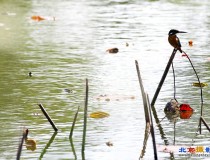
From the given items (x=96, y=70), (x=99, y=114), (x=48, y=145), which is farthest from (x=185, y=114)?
(x=96, y=70)

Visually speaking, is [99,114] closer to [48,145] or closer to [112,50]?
[48,145]

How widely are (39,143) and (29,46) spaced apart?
13.3 ft

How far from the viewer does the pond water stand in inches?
215

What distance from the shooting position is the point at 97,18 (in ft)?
37.9

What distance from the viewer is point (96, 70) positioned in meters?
8.00

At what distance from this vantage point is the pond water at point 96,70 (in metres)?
5.46

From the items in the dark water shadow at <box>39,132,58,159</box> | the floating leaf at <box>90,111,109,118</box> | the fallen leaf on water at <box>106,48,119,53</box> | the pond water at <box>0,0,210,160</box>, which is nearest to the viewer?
the dark water shadow at <box>39,132,58,159</box>

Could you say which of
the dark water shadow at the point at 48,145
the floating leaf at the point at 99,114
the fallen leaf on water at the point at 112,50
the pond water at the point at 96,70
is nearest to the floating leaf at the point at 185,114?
the pond water at the point at 96,70

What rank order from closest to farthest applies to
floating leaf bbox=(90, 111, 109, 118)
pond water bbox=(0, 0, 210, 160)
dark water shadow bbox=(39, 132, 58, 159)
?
dark water shadow bbox=(39, 132, 58, 159), pond water bbox=(0, 0, 210, 160), floating leaf bbox=(90, 111, 109, 118)

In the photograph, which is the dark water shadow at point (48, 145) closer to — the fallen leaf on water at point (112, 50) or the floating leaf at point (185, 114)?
the floating leaf at point (185, 114)

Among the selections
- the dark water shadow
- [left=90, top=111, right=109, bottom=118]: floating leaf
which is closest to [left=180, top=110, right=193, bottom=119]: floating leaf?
[left=90, top=111, right=109, bottom=118]: floating leaf

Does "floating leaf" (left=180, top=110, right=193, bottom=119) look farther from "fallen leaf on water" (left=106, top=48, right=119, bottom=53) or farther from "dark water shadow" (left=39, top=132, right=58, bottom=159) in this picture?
"fallen leaf on water" (left=106, top=48, right=119, bottom=53)

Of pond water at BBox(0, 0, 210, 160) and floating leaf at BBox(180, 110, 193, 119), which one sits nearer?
pond water at BBox(0, 0, 210, 160)

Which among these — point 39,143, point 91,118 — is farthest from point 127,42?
point 39,143
